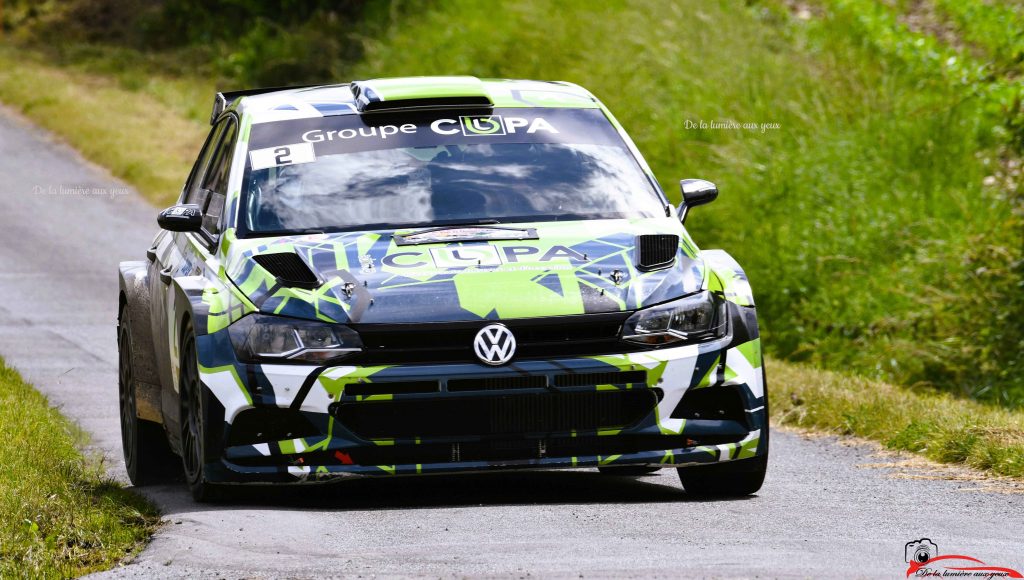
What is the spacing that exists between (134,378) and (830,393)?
4169 mm

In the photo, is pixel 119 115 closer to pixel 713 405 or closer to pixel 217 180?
pixel 217 180

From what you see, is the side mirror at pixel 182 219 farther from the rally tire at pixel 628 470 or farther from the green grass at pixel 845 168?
the green grass at pixel 845 168

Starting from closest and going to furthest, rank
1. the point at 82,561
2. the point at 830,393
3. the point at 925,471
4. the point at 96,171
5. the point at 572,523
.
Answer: the point at 82,561 < the point at 572,523 < the point at 925,471 < the point at 830,393 < the point at 96,171

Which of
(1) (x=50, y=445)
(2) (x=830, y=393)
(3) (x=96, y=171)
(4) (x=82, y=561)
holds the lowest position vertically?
(3) (x=96, y=171)

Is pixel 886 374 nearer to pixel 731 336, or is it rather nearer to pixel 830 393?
pixel 830 393

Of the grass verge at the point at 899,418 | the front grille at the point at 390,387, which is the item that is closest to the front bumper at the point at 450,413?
the front grille at the point at 390,387

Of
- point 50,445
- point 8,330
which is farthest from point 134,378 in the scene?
point 8,330

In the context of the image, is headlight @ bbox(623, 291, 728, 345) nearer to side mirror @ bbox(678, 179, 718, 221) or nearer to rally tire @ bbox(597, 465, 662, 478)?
rally tire @ bbox(597, 465, 662, 478)

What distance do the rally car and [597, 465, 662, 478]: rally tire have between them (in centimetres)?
4

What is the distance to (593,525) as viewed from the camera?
614 cm

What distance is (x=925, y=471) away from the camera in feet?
26.6

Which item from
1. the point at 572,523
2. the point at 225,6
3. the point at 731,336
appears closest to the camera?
the point at 572,523

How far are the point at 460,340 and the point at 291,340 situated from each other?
0.60 metres

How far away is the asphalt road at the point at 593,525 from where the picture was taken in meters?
5.45
